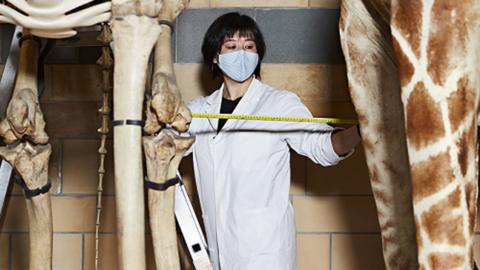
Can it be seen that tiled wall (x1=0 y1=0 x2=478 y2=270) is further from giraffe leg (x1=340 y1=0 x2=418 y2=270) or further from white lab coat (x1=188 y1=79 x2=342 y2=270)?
giraffe leg (x1=340 y1=0 x2=418 y2=270)

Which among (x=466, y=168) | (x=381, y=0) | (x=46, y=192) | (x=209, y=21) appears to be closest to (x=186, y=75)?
(x=209, y=21)

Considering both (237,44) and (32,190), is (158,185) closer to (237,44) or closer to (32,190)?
(32,190)

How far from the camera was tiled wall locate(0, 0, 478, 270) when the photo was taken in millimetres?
2410

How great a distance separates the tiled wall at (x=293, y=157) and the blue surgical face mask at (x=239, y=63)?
0.33 metres

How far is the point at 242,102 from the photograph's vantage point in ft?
6.88

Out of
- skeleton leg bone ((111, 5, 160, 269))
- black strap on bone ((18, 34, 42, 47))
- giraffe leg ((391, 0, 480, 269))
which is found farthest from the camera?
black strap on bone ((18, 34, 42, 47))

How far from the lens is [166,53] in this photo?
1.53 metres

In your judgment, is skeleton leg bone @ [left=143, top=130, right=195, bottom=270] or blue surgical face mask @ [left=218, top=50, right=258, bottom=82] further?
blue surgical face mask @ [left=218, top=50, right=258, bottom=82]

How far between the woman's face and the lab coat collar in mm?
85

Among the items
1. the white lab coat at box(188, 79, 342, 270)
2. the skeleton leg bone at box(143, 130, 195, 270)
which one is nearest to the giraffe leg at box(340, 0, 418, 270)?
the skeleton leg bone at box(143, 130, 195, 270)

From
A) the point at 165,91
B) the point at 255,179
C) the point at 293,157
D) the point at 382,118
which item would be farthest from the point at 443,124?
the point at 293,157

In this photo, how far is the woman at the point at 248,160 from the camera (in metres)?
2.05

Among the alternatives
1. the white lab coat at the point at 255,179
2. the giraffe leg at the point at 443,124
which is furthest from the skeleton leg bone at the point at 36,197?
the giraffe leg at the point at 443,124

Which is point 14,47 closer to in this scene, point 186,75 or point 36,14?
point 36,14
